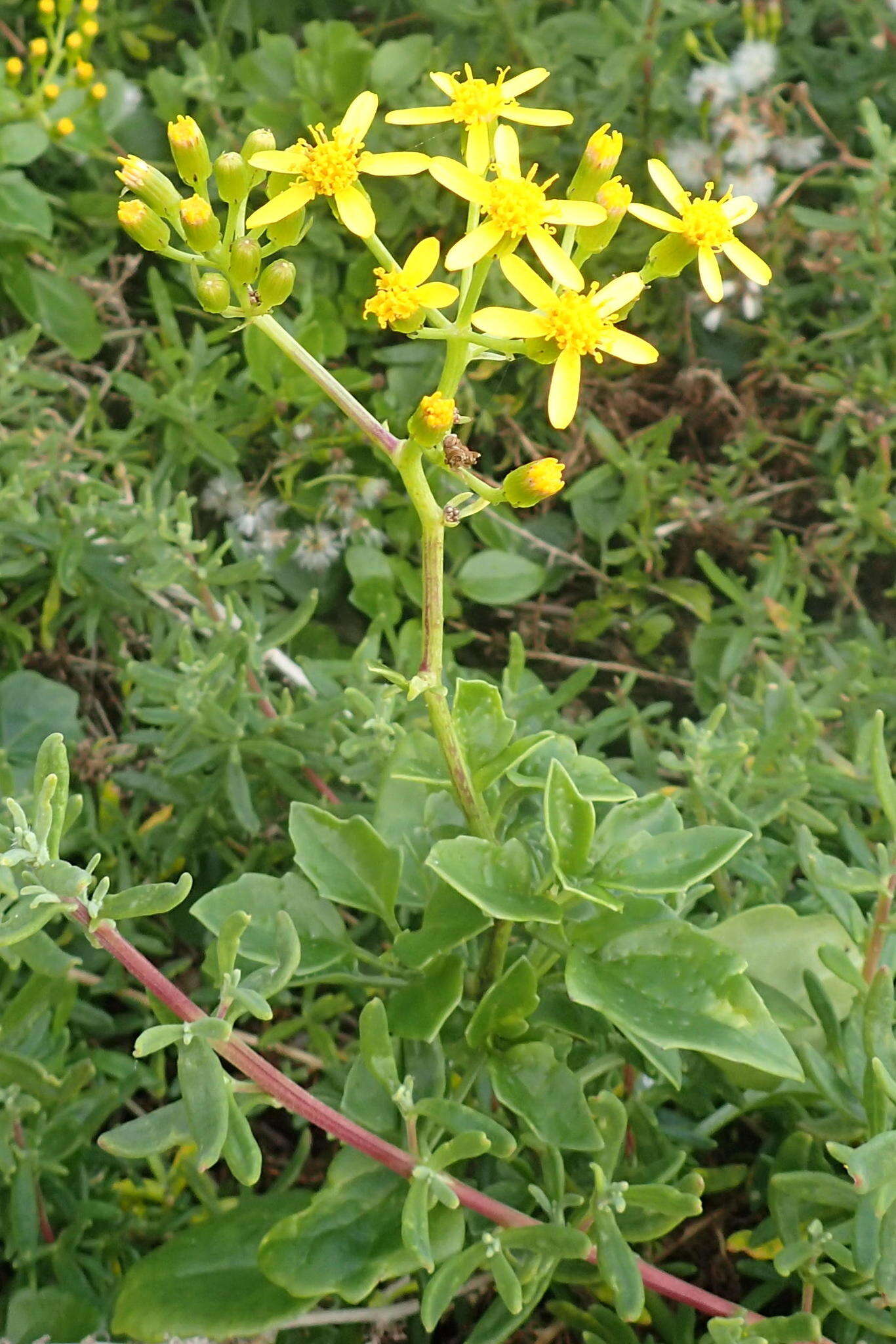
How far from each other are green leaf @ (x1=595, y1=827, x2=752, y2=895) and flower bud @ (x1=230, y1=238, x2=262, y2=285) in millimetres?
729

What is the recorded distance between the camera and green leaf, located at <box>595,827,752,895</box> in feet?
4.35

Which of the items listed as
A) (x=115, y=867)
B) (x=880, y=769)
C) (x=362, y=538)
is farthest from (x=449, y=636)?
(x=880, y=769)

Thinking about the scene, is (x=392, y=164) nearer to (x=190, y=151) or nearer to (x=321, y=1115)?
(x=190, y=151)

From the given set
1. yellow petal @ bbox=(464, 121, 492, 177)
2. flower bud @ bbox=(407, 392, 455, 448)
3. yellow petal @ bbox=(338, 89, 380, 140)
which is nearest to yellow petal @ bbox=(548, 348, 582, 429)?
flower bud @ bbox=(407, 392, 455, 448)

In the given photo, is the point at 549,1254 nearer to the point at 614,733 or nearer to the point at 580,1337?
the point at 580,1337

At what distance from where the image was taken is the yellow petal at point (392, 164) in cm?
129

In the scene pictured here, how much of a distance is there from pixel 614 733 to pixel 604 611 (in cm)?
40

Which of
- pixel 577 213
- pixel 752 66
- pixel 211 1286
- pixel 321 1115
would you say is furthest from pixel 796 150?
pixel 211 1286

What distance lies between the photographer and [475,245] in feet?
4.00

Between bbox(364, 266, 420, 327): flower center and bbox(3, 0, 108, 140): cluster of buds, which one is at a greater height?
bbox(3, 0, 108, 140): cluster of buds

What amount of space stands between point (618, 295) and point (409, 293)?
22 centimetres

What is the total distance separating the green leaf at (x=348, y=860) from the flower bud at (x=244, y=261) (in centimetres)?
63

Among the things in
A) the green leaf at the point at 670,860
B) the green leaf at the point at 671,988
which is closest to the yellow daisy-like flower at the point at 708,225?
the green leaf at the point at 670,860

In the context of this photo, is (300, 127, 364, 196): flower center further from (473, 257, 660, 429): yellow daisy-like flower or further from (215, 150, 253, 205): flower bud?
(473, 257, 660, 429): yellow daisy-like flower
